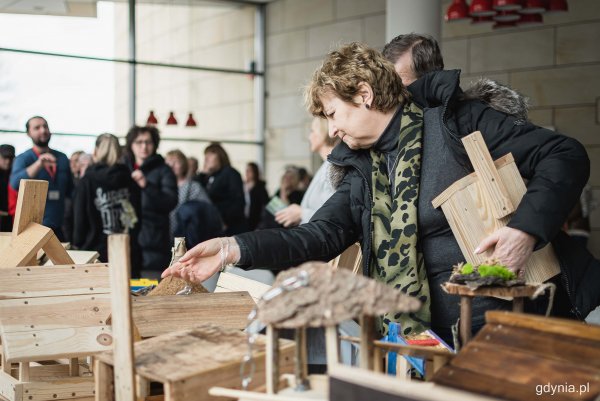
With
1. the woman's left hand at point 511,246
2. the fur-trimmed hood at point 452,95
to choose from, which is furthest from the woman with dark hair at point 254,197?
the woman's left hand at point 511,246

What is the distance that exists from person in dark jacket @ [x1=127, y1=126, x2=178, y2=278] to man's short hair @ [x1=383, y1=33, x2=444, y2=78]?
4263mm

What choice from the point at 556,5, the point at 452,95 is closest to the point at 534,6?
the point at 556,5

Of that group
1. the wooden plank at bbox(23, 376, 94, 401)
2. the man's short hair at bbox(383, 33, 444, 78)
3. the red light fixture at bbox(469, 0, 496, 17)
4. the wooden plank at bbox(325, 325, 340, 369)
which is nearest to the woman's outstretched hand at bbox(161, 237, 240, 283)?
the wooden plank at bbox(23, 376, 94, 401)

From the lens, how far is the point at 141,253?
664cm

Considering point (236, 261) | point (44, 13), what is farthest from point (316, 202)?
point (44, 13)

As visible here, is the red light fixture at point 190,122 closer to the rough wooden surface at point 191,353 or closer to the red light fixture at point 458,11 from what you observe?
the red light fixture at point 458,11

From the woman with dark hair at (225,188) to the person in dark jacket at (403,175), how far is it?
20.2ft

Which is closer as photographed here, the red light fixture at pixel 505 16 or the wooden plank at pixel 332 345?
the wooden plank at pixel 332 345

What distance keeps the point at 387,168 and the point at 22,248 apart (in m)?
1.18

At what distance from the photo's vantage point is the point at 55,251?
2.80 m

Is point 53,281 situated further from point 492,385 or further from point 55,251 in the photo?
point 492,385

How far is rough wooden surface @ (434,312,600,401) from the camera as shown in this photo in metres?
1.40

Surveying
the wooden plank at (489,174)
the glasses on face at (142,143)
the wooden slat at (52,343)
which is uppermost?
the glasses on face at (142,143)

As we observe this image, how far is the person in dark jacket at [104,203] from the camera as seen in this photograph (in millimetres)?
6103
